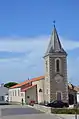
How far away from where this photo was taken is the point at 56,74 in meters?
78.4

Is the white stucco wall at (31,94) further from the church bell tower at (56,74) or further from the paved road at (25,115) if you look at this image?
the paved road at (25,115)

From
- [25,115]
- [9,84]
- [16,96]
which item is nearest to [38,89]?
[16,96]

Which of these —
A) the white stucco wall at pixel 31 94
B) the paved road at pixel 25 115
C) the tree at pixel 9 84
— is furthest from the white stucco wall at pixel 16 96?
the paved road at pixel 25 115

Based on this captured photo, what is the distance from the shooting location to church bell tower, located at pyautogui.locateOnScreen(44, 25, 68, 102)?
3071 inches

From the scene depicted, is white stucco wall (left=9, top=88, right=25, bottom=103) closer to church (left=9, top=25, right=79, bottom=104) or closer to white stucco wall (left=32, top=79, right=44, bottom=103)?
white stucco wall (left=32, top=79, right=44, bottom=103)

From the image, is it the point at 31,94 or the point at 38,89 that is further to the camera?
the point at 31,94

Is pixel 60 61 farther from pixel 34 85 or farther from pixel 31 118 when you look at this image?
pixel 31 118

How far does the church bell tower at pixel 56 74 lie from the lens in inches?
3071

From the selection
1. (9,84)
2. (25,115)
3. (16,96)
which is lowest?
(25,115)

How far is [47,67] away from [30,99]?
35.8ft

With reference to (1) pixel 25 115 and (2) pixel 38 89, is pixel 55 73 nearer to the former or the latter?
(2) pixel 38 89

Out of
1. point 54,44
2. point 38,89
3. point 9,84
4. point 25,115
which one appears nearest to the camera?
point 25,115

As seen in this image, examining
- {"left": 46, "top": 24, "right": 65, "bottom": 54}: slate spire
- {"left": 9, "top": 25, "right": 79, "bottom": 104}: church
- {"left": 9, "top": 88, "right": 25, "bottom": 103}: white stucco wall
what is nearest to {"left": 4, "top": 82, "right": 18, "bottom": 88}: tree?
{"left": 9, "top": 88, "right": 25, "bottom": 103}: white stucco wall

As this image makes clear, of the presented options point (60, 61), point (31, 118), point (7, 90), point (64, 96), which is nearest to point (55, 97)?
point (64, 96)
